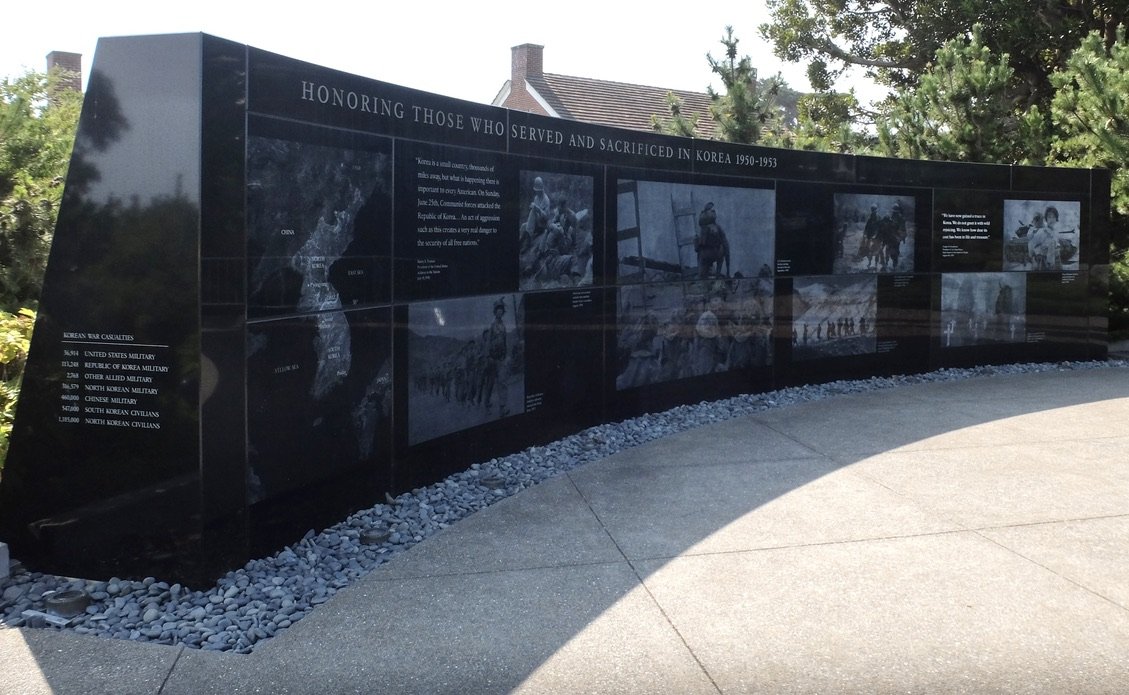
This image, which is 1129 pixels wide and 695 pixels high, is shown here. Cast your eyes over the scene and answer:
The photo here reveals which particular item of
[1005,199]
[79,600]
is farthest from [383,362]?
[1005,199]

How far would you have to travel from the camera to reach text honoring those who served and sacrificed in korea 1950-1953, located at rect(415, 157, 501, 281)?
23.0 ft

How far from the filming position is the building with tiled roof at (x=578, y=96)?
113 feet

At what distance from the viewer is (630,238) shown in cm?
956

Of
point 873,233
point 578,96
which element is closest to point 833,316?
point 873,233

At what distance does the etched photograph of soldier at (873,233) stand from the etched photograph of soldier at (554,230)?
4.15m

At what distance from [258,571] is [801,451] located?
4642mm

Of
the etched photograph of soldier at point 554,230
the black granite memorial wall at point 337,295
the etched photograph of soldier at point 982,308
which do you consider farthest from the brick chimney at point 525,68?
the etched photograph of soldier at point 554,230

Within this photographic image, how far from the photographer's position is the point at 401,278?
6801mm

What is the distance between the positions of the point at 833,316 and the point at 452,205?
20.1ft

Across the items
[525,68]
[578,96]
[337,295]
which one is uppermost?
[525,68]

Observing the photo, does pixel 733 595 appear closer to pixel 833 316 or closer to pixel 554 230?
pixel 554 230

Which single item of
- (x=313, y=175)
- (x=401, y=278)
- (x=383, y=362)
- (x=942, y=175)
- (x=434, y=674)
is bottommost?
(x=434, y=674)

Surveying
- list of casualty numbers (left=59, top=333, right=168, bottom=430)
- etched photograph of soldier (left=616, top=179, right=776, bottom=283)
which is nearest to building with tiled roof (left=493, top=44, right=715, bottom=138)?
etched photograph of soldier (left=616, top=179, right=776, bottom=283)

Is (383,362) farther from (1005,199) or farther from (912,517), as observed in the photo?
(1005,199)
